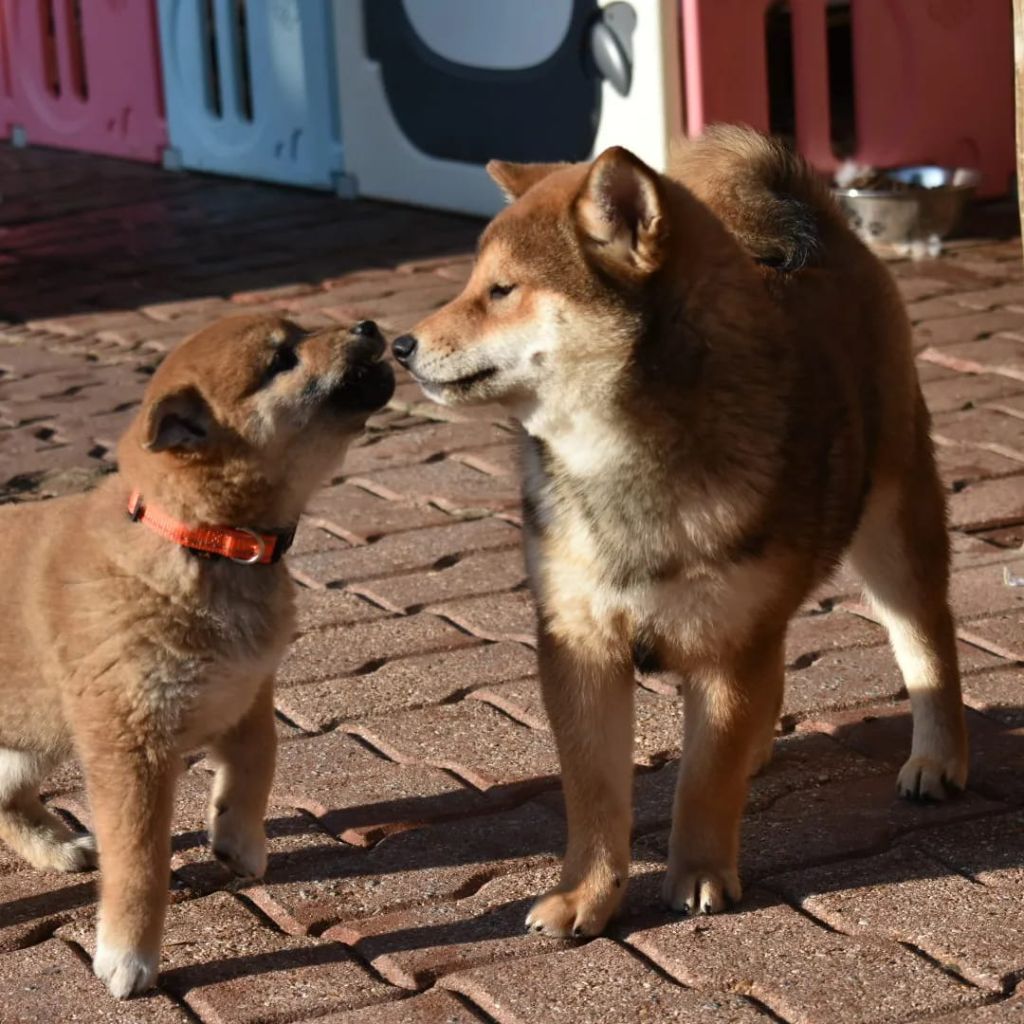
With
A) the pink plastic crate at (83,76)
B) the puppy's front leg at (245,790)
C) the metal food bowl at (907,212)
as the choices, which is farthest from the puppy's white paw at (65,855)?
the pink plastic crate at (83,76)

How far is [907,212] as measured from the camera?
8406 millimetres

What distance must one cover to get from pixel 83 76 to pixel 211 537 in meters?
10.9

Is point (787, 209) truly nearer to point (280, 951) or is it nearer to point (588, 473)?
point (588, 473)

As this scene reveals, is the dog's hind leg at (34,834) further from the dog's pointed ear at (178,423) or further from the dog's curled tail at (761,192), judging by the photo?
the dog's curled tail at (761,192)

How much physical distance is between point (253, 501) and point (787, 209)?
1283 mm

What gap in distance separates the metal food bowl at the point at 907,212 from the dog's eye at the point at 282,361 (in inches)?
206

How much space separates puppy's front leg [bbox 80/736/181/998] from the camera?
322 centimetres

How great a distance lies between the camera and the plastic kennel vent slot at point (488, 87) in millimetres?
8812

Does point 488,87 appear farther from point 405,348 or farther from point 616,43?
point 405,348

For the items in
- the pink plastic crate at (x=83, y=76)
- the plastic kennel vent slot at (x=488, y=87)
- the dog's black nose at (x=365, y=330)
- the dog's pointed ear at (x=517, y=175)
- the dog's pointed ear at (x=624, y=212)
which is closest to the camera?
the dog's pointed ear at (x=624, y=212)

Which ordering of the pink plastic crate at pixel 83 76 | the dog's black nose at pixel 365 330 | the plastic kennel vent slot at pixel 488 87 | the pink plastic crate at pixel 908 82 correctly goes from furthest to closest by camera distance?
the pink plastic crate at pixel 83 76
the pink plastic crate at pixel 908 82
the plastic kennel vent slot at pixel 488 87
the dog's black nose at pixel 365 330

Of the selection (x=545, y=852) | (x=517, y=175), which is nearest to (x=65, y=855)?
(x=545, y=852)

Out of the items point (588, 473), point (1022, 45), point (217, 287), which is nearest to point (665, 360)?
point (588, 473)

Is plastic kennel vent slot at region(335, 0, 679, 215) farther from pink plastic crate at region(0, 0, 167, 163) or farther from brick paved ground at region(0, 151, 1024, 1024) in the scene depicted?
brick paved ground at region(0, 151, 1024, 1024)
